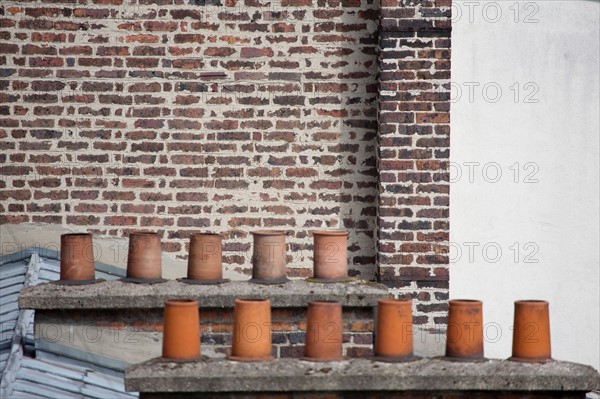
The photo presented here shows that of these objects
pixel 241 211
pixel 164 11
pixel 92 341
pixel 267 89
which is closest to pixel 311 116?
pixel 267 89

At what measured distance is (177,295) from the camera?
4.66 m

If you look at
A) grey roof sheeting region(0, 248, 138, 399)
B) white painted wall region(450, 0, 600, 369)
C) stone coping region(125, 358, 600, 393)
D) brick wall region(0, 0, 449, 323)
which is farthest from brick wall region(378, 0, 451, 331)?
stone coping region(125, 358, 600, 393)

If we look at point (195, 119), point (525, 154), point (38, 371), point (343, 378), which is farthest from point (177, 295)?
point (525, 154)

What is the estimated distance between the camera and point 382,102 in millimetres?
6258

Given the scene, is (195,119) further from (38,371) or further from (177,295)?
(38,371)

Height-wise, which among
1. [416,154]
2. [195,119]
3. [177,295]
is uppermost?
[195,119]

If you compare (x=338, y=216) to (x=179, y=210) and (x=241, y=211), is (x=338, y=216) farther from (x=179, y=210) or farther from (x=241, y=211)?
(x=179, y=210)

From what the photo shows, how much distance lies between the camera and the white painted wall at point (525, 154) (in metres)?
7.33

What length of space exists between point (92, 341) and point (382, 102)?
2.56 m

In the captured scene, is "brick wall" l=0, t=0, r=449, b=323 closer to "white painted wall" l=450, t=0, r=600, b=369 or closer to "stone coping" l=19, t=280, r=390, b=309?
"white painted wall" l=450, t=0, r=600, b=369

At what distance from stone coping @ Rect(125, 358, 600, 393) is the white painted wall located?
3.57m

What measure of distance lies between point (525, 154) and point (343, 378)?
418cm

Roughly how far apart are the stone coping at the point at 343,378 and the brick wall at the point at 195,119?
2.78m

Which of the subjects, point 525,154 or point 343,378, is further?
point 525,154
